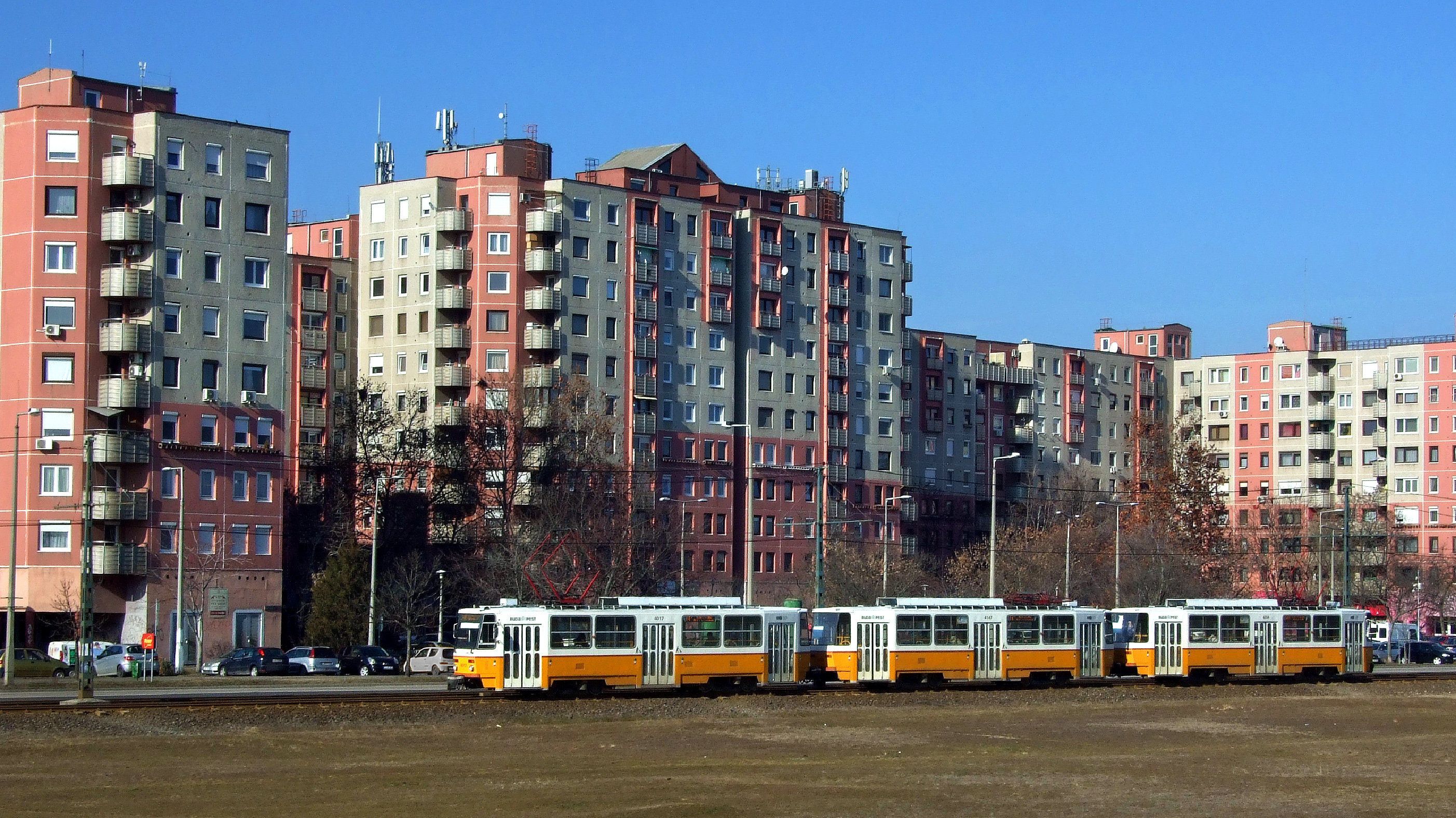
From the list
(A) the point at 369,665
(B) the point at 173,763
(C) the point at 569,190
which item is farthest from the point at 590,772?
(C) the point at 569,190

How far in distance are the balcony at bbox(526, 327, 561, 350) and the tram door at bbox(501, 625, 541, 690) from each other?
66677 millimetres

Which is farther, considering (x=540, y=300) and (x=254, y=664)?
(x=540, y=300)

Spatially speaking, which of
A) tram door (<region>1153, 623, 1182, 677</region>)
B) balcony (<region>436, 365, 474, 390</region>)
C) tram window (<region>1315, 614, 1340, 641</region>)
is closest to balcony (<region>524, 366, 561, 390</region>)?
balcony (<region>436, 365, 474, 390</region>)

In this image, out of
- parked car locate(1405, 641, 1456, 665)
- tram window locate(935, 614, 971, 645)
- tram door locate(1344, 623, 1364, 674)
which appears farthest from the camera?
parked car locate(1405, 641, 1456, 665)

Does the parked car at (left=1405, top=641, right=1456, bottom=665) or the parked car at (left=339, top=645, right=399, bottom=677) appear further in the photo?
the parked car at (left=1405, top=641, right=1456, bottom=665)

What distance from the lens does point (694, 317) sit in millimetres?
133500

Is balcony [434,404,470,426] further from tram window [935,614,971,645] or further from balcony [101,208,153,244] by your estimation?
tram window [935,614,971,645]

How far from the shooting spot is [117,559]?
93.5 meters

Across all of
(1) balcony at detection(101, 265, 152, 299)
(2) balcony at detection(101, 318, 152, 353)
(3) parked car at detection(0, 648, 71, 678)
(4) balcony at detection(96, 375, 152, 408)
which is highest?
(1) balcony at detection(101, 265, 152, 299)

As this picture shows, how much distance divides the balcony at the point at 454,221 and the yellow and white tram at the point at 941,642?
63224 mm

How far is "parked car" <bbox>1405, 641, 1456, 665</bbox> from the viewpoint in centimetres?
10856

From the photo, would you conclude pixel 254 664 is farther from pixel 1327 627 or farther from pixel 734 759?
pixel 734 759

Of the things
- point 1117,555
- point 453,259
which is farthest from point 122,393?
point 1117,555

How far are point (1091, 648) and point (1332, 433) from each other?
104462 mm
